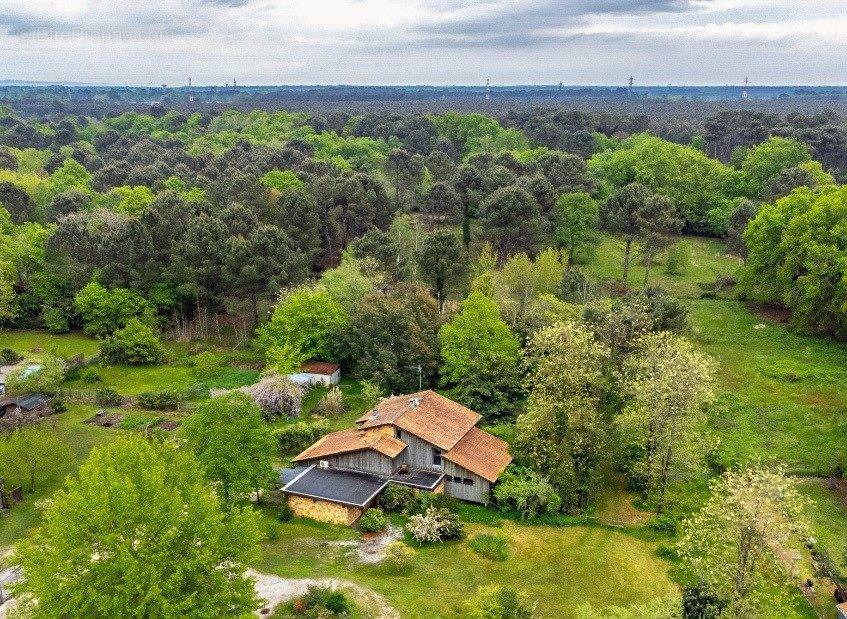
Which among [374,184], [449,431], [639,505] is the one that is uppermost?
[374,184]

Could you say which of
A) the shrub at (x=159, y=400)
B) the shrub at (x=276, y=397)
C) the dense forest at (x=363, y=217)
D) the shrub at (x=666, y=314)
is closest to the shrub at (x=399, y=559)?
the shrub at (x=276, y=397)

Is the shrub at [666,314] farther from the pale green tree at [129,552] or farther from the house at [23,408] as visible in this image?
the house at [23,408]

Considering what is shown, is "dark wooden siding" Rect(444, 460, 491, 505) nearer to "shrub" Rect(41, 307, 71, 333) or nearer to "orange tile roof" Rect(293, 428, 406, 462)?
"orange tile roof" Rect(293, 428, 406, 462)

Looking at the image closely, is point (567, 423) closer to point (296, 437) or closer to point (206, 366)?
point (296, 437)

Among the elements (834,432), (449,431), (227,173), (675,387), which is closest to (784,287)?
(834,432)

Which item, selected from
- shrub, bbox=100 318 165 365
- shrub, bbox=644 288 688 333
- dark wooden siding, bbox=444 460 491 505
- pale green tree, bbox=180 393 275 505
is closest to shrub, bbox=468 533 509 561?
dark wooden siding, bbox=444 460 491 505

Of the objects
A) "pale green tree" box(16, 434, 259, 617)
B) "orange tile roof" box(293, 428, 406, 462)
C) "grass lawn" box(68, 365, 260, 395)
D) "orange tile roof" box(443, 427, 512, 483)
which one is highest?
"pale green tree" box(16, 434, 259, 617)

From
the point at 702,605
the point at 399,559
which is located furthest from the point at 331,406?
the point at 702,605

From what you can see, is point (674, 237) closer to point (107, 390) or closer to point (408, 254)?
point (408, 254)
